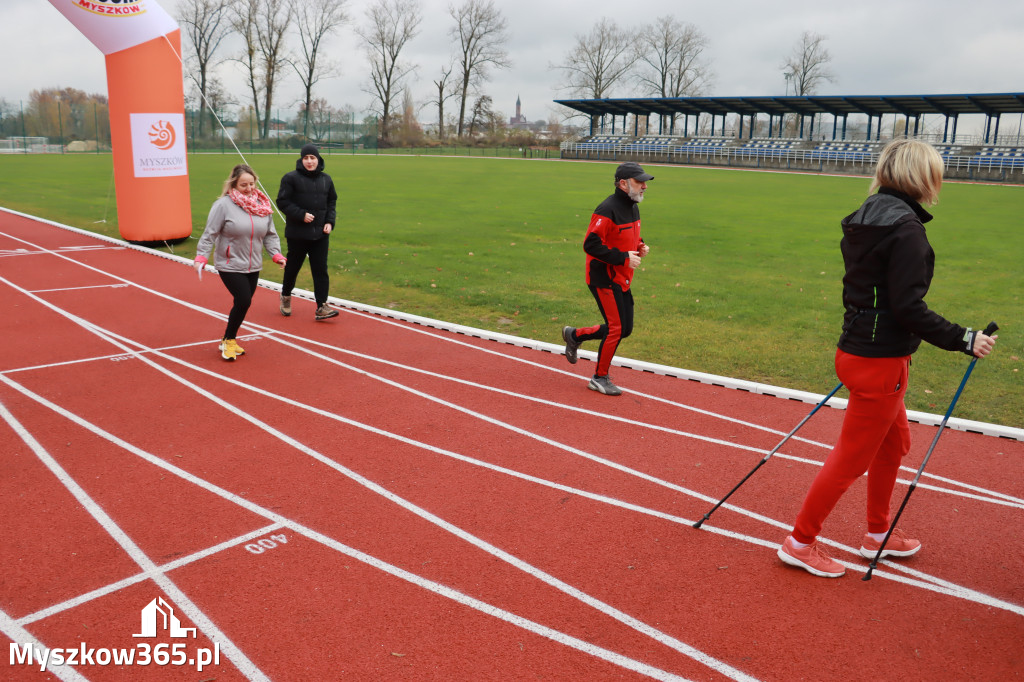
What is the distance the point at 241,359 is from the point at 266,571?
13.7ft

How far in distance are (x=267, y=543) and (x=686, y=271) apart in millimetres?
10134

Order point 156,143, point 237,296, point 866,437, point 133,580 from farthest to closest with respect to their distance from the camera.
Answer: point 156,143
point 237,296
point 133,580
point 866,437

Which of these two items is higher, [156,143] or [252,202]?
[156,143]

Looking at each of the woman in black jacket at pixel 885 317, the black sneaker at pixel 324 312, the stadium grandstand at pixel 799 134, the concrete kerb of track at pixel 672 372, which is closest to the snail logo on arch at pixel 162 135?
the concrete kerb of track at pixel 672 372

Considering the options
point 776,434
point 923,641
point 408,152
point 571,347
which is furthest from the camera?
point 408,152

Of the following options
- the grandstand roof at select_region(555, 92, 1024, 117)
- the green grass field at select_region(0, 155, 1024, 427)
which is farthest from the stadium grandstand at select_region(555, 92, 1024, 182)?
the green grass field at select_region(0, 155, 1024, 427)

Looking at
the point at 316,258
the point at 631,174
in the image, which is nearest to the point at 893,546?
the point at 631,174

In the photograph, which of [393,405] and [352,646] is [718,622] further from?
[393,405]

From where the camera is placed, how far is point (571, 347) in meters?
7.39

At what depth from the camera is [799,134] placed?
63594mm

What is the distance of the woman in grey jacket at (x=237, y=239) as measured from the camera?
7441 millimetres

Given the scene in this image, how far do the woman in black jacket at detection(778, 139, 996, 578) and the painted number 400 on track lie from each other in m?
2.85

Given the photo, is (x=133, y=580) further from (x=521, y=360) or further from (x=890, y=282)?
(x=521, y=360)

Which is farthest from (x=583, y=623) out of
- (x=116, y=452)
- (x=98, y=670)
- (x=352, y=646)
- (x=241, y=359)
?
(x=241, y=359)
